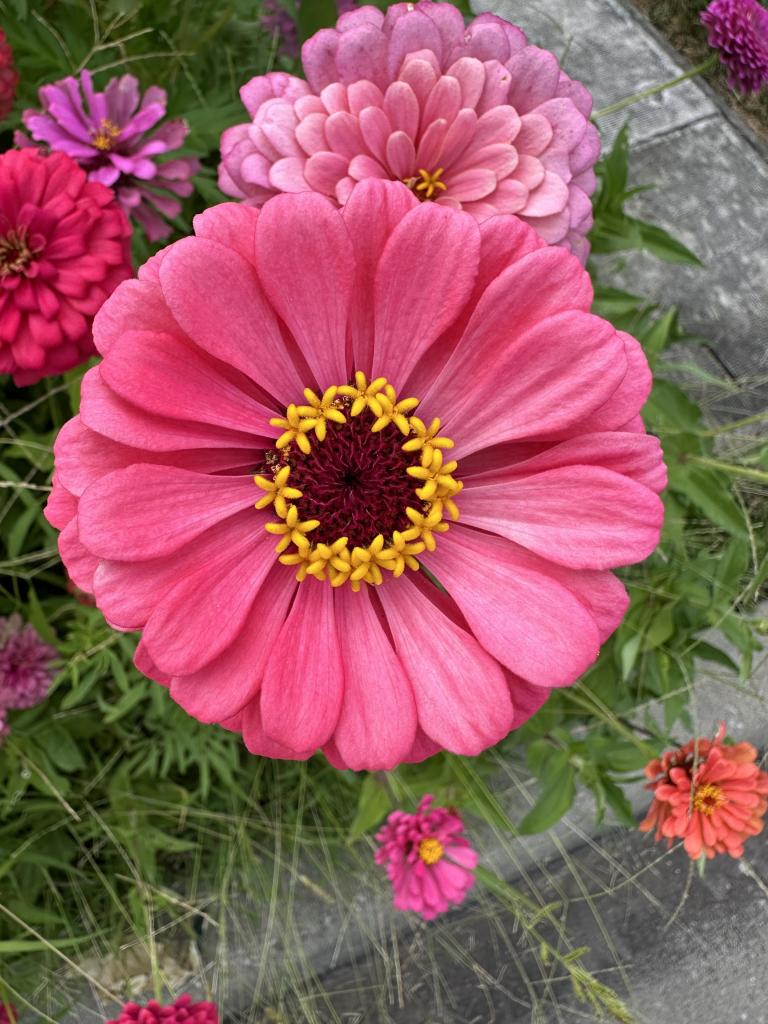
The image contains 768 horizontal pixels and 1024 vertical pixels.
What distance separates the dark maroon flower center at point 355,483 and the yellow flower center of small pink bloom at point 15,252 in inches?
15.8

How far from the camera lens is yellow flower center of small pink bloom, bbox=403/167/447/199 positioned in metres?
0.83

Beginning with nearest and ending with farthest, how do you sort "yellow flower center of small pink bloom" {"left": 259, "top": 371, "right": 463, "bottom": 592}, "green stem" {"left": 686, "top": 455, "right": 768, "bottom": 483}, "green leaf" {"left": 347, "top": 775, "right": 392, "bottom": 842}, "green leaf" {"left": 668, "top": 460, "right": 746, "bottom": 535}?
"yellow flower center of small pink bloom" {"left": 259, "top": 371, "right": 463, "bottom": 592}
"green stem" {"left": 686, "top": 455, "right": 768, "bottom": 483}
"green leaf" {"left": 668, "top": 460, "right": 746, "bottom": 535}
"green leaf" {"left": 347, "top": 775, "right": 392, "bottom": 842}

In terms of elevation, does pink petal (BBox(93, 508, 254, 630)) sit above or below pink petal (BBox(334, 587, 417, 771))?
above

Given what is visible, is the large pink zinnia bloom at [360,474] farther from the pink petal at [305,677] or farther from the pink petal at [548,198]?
the pink petal at [548,198]

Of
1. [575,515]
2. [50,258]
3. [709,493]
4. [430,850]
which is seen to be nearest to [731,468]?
[709,493]

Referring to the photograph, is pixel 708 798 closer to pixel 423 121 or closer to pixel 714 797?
pixel 714 797

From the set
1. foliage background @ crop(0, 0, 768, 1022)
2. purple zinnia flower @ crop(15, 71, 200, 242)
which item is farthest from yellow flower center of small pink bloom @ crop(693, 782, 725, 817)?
purple zinnia flower @ crop(15, 71, 200, 242)

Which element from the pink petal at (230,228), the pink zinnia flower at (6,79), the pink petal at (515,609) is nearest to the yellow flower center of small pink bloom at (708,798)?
the pink petal at (515,609)

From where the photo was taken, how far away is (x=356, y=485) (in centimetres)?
73

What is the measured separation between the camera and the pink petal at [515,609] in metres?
0.63

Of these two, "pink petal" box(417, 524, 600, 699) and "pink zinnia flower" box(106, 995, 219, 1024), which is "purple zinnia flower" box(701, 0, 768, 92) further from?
"pink zinnia flower" box(106, 995, 219, 1024)

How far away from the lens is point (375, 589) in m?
0.76

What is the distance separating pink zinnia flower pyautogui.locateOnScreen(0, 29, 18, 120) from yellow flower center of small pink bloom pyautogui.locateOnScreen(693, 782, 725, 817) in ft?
3.99

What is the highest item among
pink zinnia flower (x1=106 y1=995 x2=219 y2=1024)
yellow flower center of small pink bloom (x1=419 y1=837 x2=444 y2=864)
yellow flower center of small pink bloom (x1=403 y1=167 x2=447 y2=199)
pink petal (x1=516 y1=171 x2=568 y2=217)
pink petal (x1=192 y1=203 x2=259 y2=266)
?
pink petal (x1=516 y1=171 x2=568 y2=217)
